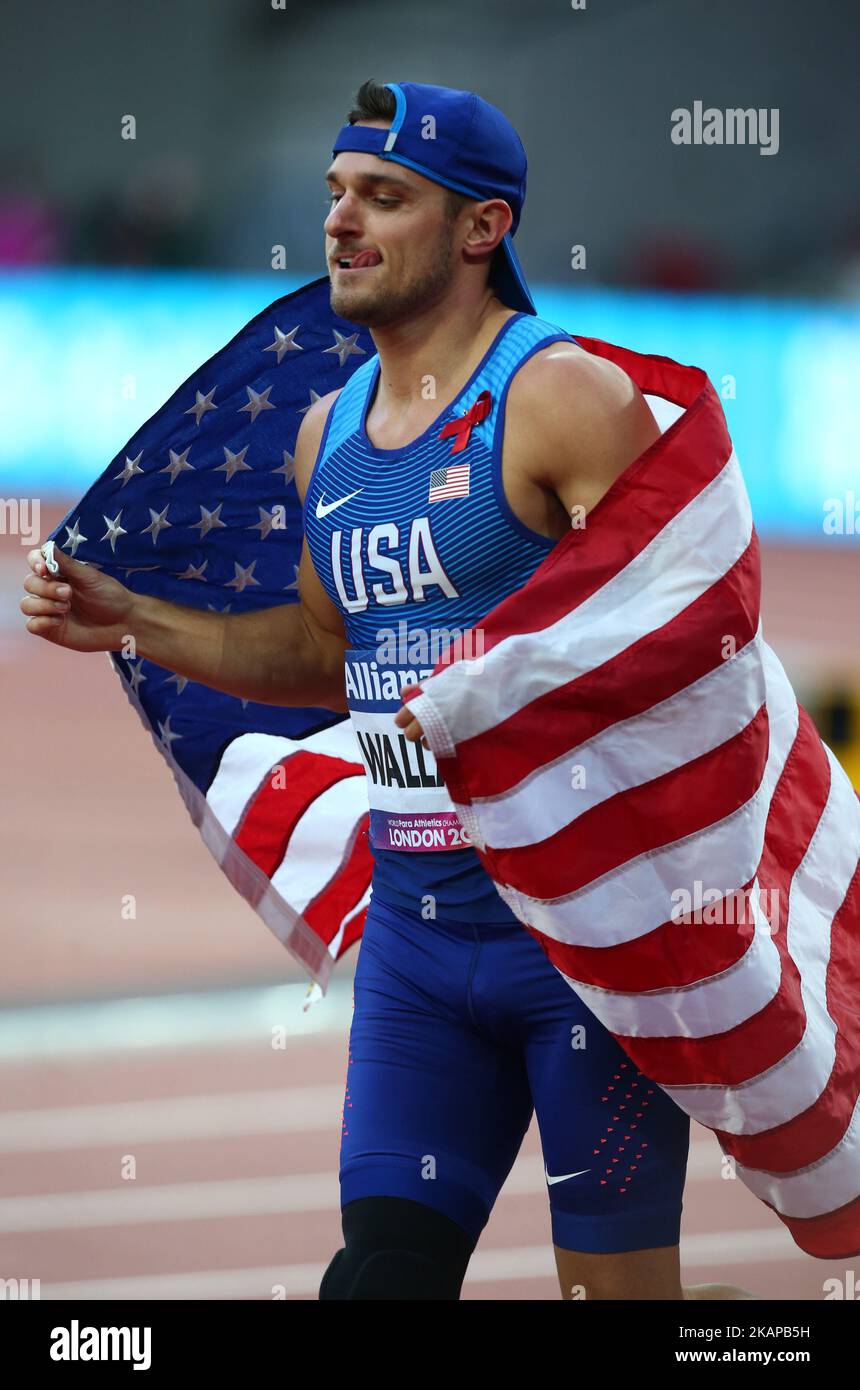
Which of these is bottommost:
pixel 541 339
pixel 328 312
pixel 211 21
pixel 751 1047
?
pixel 751 1047

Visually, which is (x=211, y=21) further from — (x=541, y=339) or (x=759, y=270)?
(x=541, y=339)

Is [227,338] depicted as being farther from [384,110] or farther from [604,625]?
[604,625]

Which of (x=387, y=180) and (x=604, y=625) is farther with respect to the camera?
(x=387, y=180)

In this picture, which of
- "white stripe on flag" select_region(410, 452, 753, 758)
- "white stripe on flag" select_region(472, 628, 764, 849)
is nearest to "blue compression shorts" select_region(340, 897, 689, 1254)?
"white stripe on flag" select_region(472, 628, 764, 849)

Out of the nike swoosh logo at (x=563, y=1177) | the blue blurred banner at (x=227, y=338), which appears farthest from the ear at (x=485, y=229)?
the blue blurred banner at (x=227, y=338)

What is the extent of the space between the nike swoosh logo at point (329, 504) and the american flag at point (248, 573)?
510mm

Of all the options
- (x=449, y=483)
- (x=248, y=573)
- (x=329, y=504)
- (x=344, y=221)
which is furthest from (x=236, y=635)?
(x=344, y=221)

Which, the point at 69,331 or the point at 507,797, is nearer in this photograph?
the point at 507,797

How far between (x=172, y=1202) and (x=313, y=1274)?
56cm

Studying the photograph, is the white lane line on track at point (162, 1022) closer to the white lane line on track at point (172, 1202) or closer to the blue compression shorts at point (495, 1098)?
the white lane line on track at point (172, 1202)

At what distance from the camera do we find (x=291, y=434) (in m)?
3.51

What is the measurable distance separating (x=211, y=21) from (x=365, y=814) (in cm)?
1405

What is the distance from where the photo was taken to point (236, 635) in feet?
10.6
